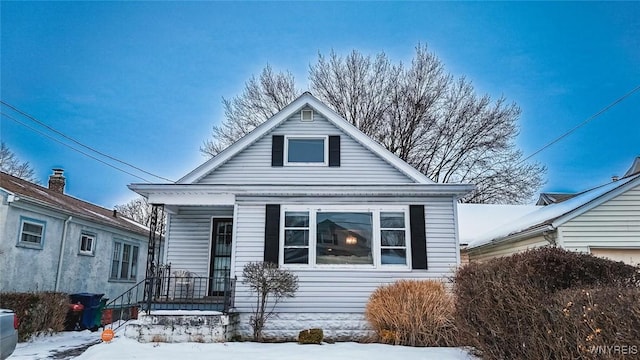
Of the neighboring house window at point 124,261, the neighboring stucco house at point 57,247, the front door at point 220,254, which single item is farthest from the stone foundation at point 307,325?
the neighboring house window at point 124,261

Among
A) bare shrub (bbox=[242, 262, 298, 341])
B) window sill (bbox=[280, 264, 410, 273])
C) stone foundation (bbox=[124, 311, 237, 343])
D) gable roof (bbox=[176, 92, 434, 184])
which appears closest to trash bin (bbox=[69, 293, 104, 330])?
stone foundation (bbox=[124, 311, 237, 343])

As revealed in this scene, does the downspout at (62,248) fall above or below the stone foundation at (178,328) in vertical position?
above

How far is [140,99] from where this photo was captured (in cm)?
2056

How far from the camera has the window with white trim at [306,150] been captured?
11000mm

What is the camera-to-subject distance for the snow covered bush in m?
3.21

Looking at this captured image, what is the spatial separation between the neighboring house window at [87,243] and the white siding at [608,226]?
13.5 meters

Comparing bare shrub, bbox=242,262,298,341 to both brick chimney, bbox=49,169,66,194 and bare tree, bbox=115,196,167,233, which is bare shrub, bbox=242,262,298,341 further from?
bare tree, bbox=115,196,167,233

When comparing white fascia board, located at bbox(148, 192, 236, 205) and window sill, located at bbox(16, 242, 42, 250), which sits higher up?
white fascia board, located at bbox(148, 192, 236, 205)

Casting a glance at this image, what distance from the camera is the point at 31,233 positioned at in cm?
1076

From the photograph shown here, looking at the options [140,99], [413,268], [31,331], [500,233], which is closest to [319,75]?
[140,99]

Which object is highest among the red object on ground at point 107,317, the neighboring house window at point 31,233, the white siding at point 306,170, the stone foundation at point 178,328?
the white siding at point 306,170

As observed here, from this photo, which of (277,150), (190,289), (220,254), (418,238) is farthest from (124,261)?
(418,238)

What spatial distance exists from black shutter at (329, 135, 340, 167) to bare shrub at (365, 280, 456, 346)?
4.19m

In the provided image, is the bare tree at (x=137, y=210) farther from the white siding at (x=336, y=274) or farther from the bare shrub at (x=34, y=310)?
the white siding at (x=336, y=274)
